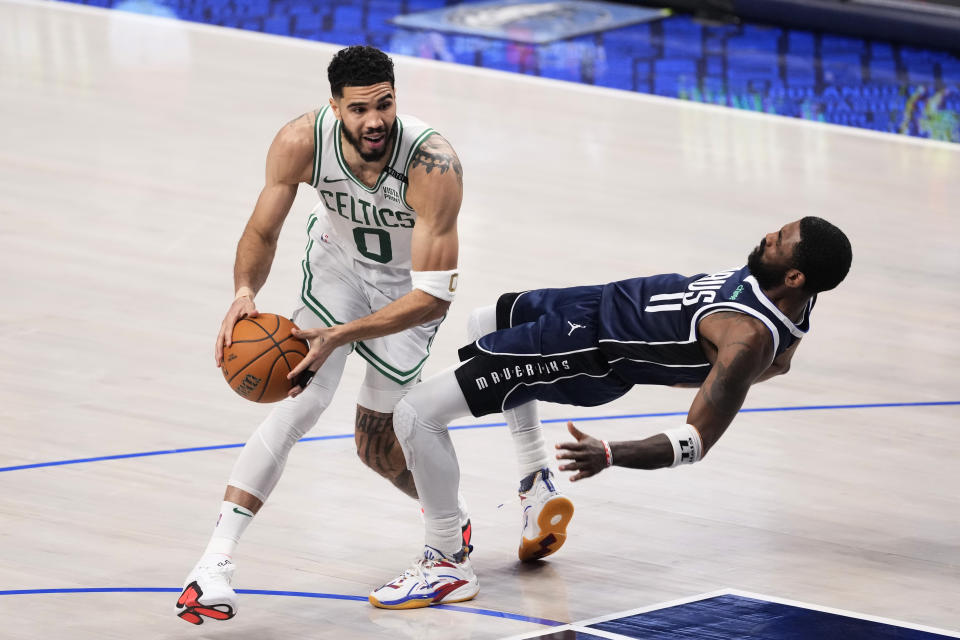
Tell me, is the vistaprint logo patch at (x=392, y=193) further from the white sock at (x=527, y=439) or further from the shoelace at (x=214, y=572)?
the shoelace at (x=214, y=572)

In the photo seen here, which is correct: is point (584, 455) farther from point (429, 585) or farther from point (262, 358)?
point (262, 358)

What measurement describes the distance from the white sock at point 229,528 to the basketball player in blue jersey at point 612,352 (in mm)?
510

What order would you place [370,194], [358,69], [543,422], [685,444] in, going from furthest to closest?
[543,422] → [370,194] → [358,69] → [685,444]

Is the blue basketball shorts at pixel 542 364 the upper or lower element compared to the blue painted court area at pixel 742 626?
upper

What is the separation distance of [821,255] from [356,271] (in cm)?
163

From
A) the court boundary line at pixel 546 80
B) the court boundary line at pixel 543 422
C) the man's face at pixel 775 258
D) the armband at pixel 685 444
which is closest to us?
the armband at pixel 685 444

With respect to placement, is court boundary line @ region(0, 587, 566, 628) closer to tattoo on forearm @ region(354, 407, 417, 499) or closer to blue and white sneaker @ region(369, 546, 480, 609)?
blue and white sneaker @ region(369, 546, 480, 609)

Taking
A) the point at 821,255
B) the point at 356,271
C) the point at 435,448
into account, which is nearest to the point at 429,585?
the point at 435,448

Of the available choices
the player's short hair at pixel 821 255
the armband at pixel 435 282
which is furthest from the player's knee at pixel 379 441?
the player's short hair at pixel 821 255

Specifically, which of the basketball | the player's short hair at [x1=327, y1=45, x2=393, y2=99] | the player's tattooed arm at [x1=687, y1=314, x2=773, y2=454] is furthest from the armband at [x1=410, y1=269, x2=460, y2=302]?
the player's tattooed arm at [x1=687, y1=314, x2=773, y2=454]

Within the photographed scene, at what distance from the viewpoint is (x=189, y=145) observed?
11.5 meters

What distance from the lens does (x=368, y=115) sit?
4996 millimetres

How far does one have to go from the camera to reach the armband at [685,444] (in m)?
4.61

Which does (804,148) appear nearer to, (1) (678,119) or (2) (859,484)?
(1) (678,119)
